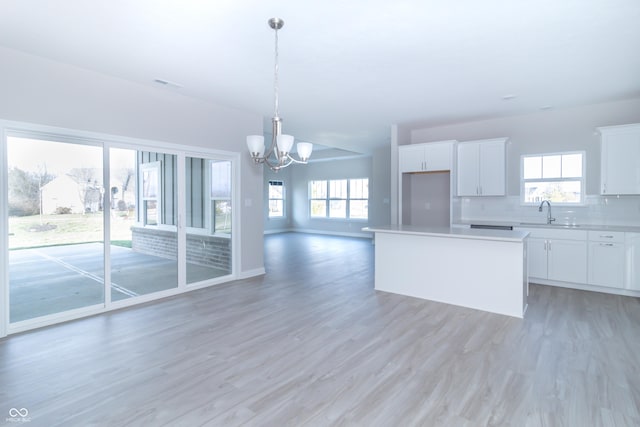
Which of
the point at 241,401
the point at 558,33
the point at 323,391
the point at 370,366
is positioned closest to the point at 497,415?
the point at 370,366

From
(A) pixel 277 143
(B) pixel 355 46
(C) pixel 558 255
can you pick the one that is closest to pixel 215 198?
(A) pixel 277 143

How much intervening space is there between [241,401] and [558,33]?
375 cm

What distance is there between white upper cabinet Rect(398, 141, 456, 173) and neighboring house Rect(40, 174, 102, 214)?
4.71 metres

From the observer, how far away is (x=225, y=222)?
5.32 meters

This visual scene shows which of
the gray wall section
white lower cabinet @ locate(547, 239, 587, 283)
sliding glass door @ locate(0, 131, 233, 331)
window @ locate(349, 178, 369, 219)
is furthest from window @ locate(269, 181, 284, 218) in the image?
white lower cabinet @ locate(547, 239, 587, 283)

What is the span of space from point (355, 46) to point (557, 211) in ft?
14.3

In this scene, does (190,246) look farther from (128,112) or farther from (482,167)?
(482,167)

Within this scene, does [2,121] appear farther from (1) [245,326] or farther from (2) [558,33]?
(2) [558,33]

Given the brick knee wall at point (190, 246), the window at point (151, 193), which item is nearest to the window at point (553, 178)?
the brick knee wall at point (190, 246)

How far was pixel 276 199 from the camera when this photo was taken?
1226cm

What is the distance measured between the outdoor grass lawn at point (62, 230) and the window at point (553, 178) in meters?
5.98

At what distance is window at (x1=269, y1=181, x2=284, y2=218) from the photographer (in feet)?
39.6

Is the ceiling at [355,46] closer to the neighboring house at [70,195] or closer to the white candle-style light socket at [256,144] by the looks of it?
the white candle-style light socket at [256,144]

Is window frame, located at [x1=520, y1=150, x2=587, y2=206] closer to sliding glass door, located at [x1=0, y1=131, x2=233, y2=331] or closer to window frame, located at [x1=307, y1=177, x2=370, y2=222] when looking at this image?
sliding glass door, located at [x1=0, y1=131, x2=233, y2=331]
